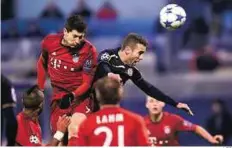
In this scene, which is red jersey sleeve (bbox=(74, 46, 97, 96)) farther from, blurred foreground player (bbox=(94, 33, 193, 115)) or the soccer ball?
the soccer ball

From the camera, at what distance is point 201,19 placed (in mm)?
18297

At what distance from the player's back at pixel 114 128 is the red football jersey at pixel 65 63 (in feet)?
7.75

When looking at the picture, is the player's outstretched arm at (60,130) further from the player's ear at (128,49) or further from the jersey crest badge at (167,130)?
the jersey crest badge at (167,130)

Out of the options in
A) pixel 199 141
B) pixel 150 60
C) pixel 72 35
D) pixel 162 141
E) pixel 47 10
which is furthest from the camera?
pixel 47 10

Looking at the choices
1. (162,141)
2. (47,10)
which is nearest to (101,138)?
(162,141)

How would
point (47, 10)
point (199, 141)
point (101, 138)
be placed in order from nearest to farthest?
point (101, 138)
point (199, 141)
point (47, 10)

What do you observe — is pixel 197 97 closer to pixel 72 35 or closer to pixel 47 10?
pixel 47 10

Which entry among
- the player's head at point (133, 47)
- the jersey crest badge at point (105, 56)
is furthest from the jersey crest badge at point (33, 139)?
the player's head at point (133, 47)

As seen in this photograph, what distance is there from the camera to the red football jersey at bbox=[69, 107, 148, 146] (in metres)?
7.71

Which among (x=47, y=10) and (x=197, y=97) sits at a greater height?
(x=47, y=10)

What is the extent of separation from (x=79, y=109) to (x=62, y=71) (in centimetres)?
56

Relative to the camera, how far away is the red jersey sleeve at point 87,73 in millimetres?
9805

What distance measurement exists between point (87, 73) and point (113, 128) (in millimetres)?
2233

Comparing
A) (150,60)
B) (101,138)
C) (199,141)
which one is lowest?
(199,141)
